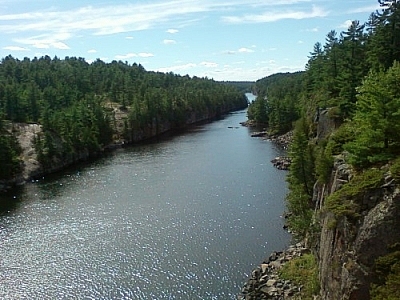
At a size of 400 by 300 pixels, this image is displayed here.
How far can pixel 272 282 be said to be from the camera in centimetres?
3142

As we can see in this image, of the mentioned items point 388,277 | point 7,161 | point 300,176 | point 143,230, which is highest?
point 388,277

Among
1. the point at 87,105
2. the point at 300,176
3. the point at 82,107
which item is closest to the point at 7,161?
the point at 82,107

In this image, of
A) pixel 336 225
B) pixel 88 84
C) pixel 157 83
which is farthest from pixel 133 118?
pixel 336 225

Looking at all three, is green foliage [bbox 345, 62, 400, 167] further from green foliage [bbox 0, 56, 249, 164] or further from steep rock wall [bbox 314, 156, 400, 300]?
green foliage [bbox 0, 56, 249, 164]

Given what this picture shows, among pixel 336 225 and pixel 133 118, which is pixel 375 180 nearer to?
pixel 336 225

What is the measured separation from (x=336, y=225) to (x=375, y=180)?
11.4 ft

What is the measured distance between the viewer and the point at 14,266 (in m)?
39.4

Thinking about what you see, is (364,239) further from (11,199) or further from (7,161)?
(7,161)

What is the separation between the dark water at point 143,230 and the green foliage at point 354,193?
14.8 m

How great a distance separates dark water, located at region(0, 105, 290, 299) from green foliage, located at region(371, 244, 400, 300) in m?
16.5

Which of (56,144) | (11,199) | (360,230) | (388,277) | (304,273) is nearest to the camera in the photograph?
(388,277)

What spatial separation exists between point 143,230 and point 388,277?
3287cm

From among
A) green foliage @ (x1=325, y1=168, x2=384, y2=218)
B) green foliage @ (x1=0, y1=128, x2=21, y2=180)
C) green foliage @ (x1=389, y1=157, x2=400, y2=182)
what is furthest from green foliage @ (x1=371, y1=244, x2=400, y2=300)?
green foliage @ (x1=0, y1=128, x2=21, y2=180)

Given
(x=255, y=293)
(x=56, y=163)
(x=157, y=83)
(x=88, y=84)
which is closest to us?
(x=255, y=293)
